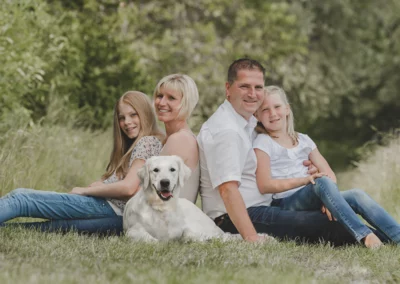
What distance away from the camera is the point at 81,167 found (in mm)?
11016

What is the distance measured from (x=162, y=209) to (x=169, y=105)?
36.0 inches

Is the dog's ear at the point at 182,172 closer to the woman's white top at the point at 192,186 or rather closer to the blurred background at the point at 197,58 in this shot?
the woman's white top at the point at 192,186

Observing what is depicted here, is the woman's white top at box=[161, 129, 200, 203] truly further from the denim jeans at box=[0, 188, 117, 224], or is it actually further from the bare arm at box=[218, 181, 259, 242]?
the denim jeans at box=[0, 188, 117, 224]

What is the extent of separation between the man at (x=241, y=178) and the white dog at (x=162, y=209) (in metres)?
0.29

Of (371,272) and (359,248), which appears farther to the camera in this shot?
(359,248)

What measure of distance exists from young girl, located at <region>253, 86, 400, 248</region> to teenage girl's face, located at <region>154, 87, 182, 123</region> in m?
0.70

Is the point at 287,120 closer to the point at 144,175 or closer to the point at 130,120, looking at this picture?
the point at 130,120

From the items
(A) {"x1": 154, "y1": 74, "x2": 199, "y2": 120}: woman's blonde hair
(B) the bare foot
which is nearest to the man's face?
(A) {"x1": 154, "y1": 74, "x2": 199, "y2": 120}: woman's blonde hair

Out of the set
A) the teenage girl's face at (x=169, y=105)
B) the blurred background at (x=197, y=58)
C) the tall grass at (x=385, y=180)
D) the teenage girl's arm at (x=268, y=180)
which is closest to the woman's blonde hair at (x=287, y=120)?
the teenage girl's arm at (x=268, y=180)

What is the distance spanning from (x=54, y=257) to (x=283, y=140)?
95.4 inches

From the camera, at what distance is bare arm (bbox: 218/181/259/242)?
6207 mm

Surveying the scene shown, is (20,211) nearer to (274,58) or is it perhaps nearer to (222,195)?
(222,195)

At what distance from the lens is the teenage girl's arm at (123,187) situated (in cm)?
647

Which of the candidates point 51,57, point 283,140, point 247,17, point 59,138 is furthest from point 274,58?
point 283,140
